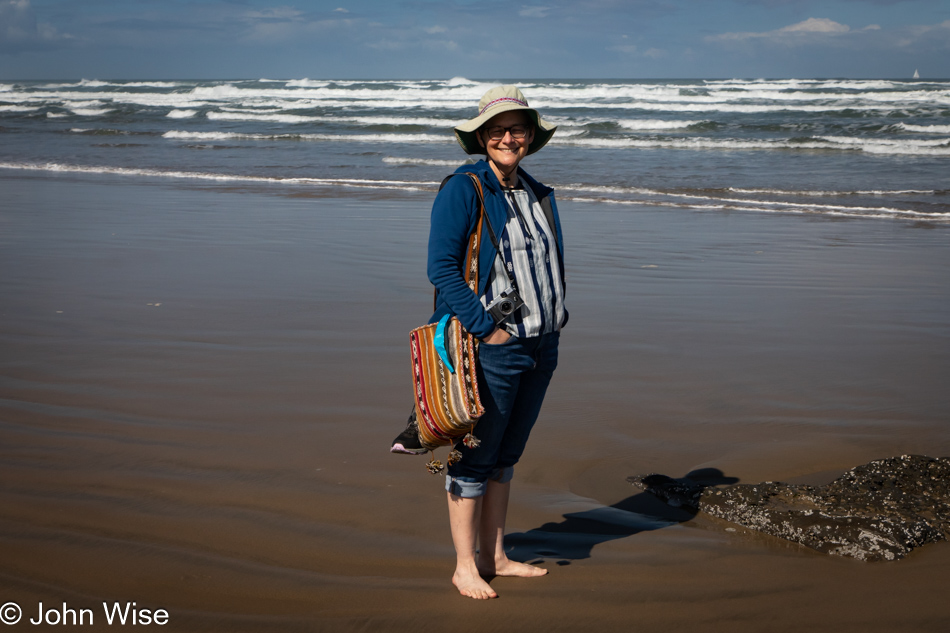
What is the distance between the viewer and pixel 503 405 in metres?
2.48

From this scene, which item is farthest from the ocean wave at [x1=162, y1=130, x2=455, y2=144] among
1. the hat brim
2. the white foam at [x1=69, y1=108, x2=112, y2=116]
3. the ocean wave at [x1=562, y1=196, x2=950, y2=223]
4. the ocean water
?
the hat brim

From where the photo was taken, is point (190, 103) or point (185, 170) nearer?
point (185, 170)

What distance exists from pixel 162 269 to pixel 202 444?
3924mm

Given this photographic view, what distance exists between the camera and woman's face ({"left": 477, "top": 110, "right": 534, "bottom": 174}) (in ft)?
8.07

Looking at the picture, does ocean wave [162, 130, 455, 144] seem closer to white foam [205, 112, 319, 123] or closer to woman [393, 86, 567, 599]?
white foam [205, 112, 319, 123]

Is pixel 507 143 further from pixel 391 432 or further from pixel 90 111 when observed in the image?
pixel 90 111

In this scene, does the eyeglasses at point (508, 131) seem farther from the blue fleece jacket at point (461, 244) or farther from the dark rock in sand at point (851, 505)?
the dark rock in sand at point (851, 505)

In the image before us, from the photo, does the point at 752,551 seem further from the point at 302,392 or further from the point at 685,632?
the point at 302,392

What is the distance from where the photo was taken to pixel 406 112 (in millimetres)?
36094

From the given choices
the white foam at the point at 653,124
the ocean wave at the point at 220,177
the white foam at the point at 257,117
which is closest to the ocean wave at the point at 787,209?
the ocean wave at the point at 220,177

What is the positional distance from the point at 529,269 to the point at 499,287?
11 cm

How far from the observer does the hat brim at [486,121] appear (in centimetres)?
241

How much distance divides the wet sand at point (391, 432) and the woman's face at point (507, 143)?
1.40m

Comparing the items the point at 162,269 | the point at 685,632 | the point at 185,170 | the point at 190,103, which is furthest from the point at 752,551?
the point at 190,103
